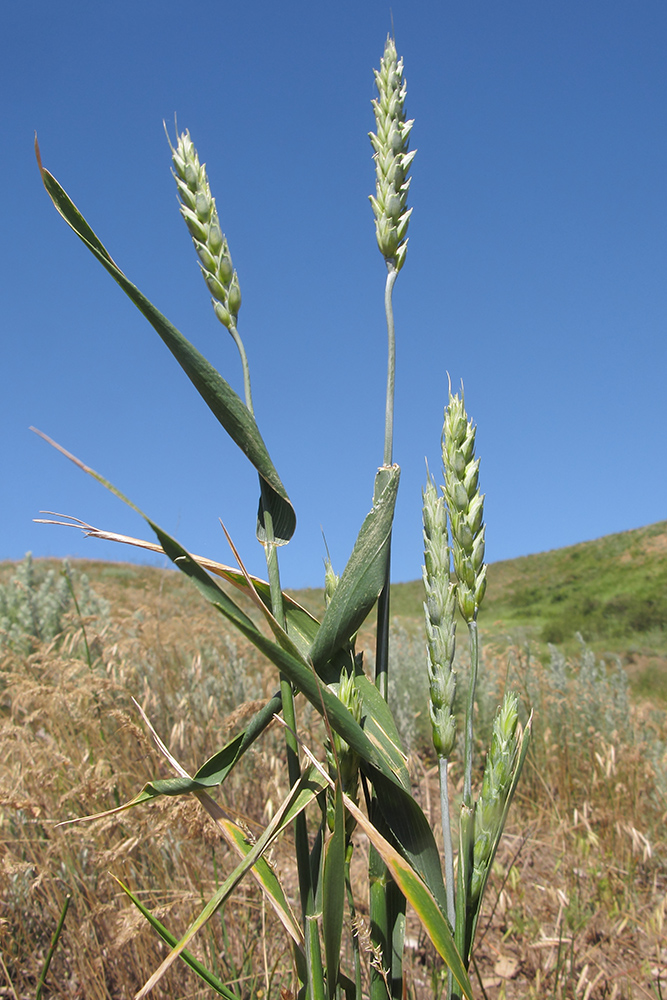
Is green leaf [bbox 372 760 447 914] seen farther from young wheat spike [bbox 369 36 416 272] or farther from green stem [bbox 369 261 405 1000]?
Answer: young wheat spike [bbox 369 36 416 272]

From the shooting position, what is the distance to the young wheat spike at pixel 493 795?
75 cm

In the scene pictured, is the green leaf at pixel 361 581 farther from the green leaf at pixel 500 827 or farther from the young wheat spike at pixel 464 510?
the green leaf at pixel 500 827

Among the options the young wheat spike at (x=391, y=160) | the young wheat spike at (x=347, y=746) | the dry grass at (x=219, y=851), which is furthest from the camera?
the dry grass at (x=219, y=851)

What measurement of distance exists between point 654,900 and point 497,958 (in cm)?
77

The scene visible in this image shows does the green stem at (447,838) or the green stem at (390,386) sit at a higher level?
the green stem at (390,386)

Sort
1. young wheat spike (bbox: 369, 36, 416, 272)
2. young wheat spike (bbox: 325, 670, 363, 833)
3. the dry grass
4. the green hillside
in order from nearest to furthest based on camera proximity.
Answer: young wheat spike (bbox: 325, 670, 363, 833) < young wheat spike (bbox: 369, 36, 416, 272) < the dry grass < the green hillside

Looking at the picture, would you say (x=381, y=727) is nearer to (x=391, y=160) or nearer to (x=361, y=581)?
(x=361, y=581)

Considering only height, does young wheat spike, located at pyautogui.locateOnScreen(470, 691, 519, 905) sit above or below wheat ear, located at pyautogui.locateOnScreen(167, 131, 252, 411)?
below

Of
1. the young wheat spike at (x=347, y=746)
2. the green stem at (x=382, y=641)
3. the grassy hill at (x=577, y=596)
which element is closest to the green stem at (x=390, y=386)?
the green stem at (x=382, y=641)

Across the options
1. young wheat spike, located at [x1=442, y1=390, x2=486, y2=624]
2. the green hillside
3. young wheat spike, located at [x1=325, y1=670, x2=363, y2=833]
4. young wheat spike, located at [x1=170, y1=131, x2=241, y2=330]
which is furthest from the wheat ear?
the green hillside

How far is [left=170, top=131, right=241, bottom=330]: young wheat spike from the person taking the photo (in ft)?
2.52

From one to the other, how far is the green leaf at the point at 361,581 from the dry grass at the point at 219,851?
1.16 feet

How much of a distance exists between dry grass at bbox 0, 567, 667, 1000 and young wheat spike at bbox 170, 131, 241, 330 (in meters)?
0.72

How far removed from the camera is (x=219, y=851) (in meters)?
2.47
